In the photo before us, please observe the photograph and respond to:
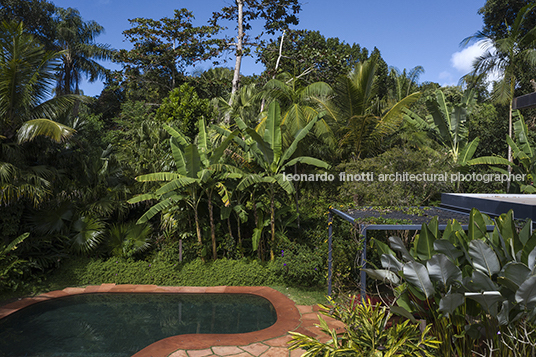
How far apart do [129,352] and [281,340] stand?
2207 millimetres

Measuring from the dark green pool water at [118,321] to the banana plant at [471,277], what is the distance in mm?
3191

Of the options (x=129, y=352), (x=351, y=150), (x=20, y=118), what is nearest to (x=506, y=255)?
(x=129, y=352)

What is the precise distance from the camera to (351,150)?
1142 centimetres

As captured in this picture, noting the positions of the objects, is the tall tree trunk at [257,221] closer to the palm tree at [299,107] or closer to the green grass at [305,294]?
the green grass at [305,294]

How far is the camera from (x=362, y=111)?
37.0 feet

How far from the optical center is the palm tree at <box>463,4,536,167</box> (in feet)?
42.5

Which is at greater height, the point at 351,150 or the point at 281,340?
the point at 351,150

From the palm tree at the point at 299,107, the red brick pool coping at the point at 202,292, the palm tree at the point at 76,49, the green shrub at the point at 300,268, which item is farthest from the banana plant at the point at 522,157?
the palm tree at the point at 76,49

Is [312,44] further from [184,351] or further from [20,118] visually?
[184,351]

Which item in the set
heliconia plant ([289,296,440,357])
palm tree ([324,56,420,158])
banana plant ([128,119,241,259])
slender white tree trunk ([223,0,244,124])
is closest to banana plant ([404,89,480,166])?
palm tree ([324,56,420,158])

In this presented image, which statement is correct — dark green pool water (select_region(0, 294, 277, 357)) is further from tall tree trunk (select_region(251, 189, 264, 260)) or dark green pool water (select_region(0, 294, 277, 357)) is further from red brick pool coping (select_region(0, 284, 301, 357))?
tall tree trunk (select_region(251, 189, 264, 260))

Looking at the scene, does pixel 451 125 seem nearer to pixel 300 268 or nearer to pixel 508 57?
pixel 508 57

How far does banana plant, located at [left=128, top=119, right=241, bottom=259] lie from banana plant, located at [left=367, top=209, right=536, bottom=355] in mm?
4858

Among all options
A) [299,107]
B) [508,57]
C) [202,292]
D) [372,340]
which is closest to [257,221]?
[202,292]
